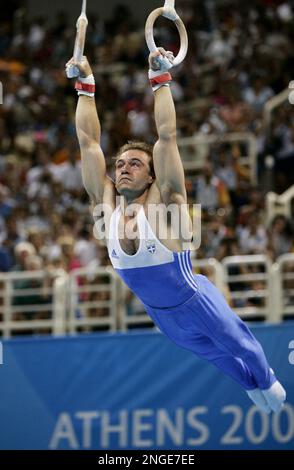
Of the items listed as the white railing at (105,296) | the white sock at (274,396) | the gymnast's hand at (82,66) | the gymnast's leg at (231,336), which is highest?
the gymnast's hand at (82,66)

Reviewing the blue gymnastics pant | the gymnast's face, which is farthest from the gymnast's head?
the blue gymnastics pant

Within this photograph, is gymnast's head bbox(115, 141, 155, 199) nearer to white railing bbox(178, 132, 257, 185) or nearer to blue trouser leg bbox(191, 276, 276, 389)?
blue trouser leg bbox(191, 276, 276, 389)

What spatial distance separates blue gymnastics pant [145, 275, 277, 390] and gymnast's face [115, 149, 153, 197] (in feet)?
2.37

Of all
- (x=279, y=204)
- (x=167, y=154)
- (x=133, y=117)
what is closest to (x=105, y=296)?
(x=279, y=204)

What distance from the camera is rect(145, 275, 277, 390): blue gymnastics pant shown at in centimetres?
764

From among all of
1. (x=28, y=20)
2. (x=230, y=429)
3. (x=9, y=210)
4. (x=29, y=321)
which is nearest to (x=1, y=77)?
(x=28, y=20)

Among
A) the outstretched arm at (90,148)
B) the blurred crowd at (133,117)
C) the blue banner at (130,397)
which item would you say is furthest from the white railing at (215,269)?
the outstretched arm at (90,148)

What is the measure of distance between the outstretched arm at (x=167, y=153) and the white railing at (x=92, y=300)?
14.6ft

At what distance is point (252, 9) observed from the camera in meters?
17.0

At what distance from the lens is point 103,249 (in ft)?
42.0

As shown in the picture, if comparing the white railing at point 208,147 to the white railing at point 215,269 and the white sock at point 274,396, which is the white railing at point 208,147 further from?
the white sock at point 274,396

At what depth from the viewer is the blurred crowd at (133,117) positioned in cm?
1314

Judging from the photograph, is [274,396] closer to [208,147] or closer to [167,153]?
[167,153]

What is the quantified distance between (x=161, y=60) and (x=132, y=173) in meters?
0.77
